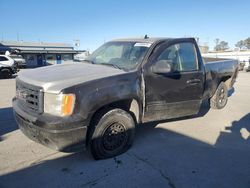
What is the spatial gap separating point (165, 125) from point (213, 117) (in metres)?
1.74

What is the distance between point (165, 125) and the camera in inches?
231

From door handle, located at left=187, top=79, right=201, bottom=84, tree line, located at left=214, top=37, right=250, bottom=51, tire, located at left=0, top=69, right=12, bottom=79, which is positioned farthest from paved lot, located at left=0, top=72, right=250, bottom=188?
tree line, located at left=214, top=37, right=250, bottom=51

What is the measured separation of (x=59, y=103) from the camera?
3438mm

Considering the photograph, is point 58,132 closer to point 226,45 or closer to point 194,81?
point 194,81

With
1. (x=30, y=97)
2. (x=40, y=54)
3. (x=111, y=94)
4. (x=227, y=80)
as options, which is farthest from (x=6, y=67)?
(x=40, y=54)

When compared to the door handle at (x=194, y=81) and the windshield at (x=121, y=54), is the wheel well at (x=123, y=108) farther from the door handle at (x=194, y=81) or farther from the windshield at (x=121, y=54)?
the door handle at (x=194, y=81)

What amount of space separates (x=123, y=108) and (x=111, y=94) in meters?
0.56

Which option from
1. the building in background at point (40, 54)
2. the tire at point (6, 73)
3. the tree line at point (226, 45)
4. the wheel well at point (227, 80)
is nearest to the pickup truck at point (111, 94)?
the wheel well at point (227, 80)

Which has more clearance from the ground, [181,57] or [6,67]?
[181,57]

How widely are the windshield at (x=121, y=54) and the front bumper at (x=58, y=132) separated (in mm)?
1451

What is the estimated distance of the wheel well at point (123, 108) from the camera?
387 centimetres

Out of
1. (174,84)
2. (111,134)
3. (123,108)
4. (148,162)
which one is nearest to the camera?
(148,162)

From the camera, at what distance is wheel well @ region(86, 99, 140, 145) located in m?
3.87

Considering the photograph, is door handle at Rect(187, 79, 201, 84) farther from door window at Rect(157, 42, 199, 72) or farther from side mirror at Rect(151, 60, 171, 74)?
side mirror at Rect(151, 60, 171, 74)
